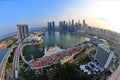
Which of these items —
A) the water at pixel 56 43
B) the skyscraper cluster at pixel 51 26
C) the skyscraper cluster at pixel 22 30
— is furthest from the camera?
the skyscraper cluster at pixel 51 26

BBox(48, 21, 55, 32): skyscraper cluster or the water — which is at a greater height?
BBox(48, 21, 55, 32): skyscraper cluster

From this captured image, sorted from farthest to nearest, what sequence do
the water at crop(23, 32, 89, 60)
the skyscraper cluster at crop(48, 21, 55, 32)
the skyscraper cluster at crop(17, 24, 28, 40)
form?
the skyscraper cluster at crop(48, 21, 55, 32) < the skyscraper cluster at crop(17, 24, 28, 40) < the water at crop(23, 32, 89, 60)

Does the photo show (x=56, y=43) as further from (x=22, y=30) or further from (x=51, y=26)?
(x=51, y=26)

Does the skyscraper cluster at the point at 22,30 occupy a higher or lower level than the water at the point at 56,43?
higher

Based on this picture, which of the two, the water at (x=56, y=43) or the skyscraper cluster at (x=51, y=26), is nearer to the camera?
the water at (x=56, y=43)

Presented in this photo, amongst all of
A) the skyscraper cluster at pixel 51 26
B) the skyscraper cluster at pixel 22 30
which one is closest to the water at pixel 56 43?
the skyscraper cluster at pixel 51 26

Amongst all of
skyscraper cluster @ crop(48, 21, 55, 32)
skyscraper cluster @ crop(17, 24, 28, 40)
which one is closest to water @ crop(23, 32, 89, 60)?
skyscraper cluster @ crop(48, 21, 55, 32)

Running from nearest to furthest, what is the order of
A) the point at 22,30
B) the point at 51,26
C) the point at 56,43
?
the point at 56,43, the point at 22,30, the point at 51,26

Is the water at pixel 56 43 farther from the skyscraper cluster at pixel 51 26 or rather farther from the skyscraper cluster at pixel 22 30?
the skyscraper cluster at pixel 22 30

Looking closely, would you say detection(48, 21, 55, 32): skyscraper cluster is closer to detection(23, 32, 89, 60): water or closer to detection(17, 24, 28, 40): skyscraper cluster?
detection(23, 32, 89, 60): water

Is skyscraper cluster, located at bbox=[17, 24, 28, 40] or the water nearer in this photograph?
the water

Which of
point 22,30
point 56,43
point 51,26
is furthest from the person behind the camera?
point 51,26

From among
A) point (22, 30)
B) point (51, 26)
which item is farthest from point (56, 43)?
point (51, 26)
